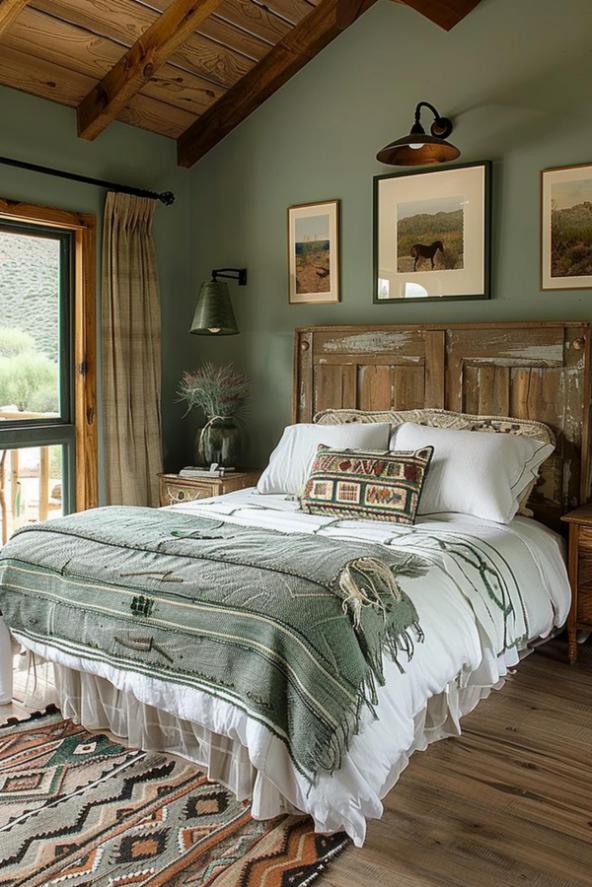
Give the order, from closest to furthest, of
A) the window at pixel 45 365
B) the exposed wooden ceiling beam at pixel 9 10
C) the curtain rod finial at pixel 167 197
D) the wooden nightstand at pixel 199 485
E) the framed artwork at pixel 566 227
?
1. the exposed wooden ceiling beam at pixel 9 10
2. the framed artwork at pixel 566 227
3. the window at pixel 45 365
4. the wooden nightstand at pixel 199 485
5. the curtain rod finial at pixel 167 197

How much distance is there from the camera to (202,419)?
4945 millimetres

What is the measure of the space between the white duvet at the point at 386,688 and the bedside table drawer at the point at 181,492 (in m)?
0.82

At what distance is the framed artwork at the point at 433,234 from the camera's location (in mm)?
3867

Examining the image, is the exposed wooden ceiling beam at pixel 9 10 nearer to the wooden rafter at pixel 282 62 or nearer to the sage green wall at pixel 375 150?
the wooden rafter at pixel 282 62

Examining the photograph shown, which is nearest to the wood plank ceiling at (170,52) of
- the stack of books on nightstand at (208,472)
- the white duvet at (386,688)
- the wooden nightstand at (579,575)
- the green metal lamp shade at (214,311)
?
the green metal lamp shade at (214,311)

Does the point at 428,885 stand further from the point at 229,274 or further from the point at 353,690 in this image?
the point at 229,274

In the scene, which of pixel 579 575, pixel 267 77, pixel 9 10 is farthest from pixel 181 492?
pixel 9 10

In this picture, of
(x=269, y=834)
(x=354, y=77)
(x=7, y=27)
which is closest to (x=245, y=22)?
(x=354, y=77)

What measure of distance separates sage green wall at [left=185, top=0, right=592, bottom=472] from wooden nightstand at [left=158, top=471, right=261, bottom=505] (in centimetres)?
38

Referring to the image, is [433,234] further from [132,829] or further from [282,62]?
[132,829]

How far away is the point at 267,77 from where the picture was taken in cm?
437

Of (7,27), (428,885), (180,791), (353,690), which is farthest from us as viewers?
(7,27)

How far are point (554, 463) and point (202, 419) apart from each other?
215 centimetres

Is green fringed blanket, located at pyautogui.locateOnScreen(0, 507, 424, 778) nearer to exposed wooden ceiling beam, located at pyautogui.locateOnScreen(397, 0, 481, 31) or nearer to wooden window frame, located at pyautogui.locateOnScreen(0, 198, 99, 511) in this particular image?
wooden window frame, located at pyautogui.locateOnScreen(0, 198, 99, 511)
